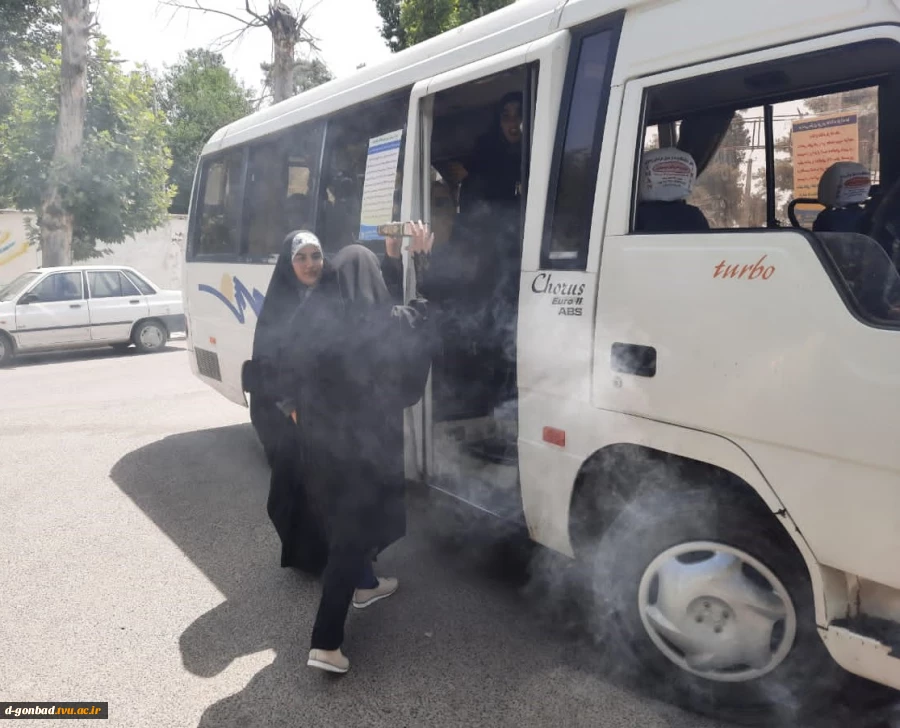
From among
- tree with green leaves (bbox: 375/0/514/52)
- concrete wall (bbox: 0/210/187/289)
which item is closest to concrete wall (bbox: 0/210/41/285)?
concrete wall (bbox: 0/210/187/289)

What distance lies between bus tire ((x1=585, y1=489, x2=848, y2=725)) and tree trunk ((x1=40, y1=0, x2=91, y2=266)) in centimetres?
1509

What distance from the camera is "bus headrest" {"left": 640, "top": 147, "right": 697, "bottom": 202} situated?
9.07 ft

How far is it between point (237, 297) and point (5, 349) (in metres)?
8.07

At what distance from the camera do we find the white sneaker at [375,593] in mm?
3625

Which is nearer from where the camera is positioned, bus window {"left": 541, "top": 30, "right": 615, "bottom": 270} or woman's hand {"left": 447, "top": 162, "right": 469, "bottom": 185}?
bus window {"left": 541, "top": 30, "right": 615, "bottom": 270}

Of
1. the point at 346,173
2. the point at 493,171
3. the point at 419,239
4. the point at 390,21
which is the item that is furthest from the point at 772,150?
the point at 390,21

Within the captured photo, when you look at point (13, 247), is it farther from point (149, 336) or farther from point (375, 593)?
point (375, 593)

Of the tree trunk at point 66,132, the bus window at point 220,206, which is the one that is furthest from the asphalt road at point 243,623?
the tree trunk at point 66,132

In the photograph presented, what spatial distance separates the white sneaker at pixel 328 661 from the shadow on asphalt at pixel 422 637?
65 mm

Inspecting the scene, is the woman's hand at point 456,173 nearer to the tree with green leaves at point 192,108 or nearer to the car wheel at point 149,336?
the car wheel at point 149,336

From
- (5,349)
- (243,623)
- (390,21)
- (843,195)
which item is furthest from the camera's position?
(390,21)

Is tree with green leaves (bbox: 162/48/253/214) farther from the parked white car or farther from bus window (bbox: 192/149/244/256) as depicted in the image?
bus window (bbox: 192/149/244/256)

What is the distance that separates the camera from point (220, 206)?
638 centimetres

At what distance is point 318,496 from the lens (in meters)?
3.28
